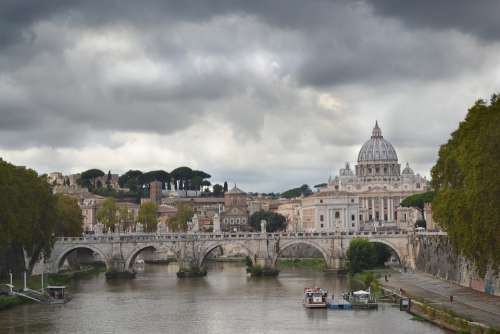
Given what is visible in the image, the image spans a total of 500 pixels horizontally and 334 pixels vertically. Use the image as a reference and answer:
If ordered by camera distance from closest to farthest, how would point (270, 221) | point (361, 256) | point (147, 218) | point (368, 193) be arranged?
point (361, 256)
point (147, 218)
point (270, 221)
point (368, 193)

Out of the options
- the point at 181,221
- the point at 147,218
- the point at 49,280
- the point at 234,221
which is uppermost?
the point at 234,221

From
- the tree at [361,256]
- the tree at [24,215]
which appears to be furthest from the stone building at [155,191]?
the tree at [24,215]

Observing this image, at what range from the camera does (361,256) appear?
79000 millimetres

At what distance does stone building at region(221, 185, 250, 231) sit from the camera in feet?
554

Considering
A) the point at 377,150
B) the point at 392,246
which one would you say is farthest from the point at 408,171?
the point at 392,246

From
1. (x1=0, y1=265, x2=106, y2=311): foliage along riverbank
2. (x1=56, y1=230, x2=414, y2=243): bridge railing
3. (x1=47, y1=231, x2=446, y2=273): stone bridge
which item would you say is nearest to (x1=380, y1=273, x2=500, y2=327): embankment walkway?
(x1=47, y1=231, x2=446, y2=273): stone bridge

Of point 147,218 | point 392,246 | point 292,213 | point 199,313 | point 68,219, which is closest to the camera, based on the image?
point 199,313

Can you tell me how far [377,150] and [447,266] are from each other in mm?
130919

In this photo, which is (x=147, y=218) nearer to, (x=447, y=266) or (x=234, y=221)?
(x=234, y=221)

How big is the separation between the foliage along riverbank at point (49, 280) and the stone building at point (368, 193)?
57.4 meters

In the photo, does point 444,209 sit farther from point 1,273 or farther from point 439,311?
point 1,273

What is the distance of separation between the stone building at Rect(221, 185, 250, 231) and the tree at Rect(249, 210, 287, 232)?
32.6 feet

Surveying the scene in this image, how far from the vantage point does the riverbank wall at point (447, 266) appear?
175 feet

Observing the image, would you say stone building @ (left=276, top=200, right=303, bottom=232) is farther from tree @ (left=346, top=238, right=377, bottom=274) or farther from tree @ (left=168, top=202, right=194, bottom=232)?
tree @ (left=346, top=238, right=377, bottom=274)
